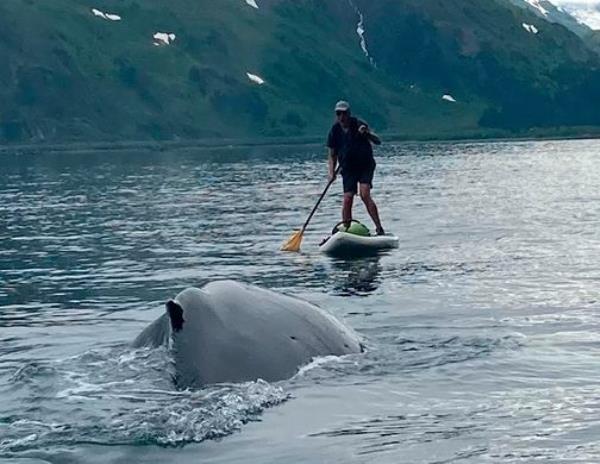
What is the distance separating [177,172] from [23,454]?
63111mm

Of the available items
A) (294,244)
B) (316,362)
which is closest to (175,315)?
(316,362)

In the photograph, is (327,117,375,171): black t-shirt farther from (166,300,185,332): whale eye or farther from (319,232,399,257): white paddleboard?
(166,300,185,332): whale eye

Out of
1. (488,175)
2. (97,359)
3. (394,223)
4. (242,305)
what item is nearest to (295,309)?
(242,305)

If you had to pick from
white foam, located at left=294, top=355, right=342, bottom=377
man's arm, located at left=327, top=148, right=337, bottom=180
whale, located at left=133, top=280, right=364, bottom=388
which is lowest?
white foam, located at left=294, top=355, right=342, bottom=377

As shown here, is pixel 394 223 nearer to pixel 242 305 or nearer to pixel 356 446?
pixel 242 305

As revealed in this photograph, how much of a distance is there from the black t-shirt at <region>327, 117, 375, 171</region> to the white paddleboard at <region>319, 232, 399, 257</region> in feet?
6.05

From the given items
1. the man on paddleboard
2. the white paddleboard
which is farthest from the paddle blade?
the man on paddleboard

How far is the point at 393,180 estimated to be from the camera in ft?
184

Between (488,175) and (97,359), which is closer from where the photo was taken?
(97,359)

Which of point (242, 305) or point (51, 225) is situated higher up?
point (242, 305)

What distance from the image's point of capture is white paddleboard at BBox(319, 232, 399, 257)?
25.0 m

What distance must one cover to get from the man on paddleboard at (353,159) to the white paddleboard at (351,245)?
863 mm

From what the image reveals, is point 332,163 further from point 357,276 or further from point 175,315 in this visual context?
point 175,315

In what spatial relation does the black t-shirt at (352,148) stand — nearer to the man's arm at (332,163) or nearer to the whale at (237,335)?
the man's arm at (332,163)
